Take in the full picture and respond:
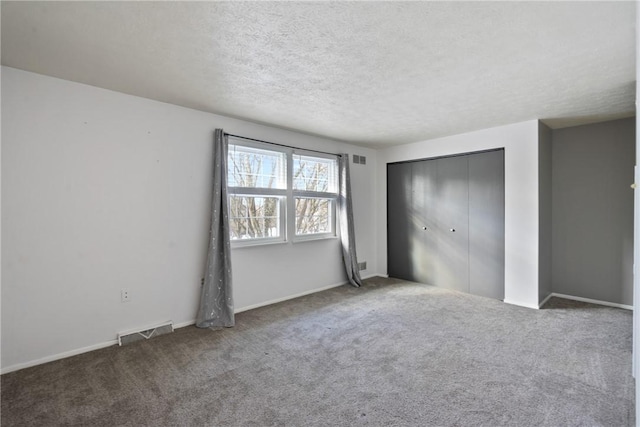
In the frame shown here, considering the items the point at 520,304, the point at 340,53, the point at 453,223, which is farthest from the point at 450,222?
the point at 340,53

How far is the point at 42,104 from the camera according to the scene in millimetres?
2428

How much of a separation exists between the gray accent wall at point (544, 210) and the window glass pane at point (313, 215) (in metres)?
2.73

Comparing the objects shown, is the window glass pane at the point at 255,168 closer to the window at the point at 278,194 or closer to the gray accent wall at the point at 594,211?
the window at the point at 278,194

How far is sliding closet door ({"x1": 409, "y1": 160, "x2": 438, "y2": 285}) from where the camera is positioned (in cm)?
470

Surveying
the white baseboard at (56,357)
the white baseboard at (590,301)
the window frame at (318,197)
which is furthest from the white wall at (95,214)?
the white baseboard at (590,301)

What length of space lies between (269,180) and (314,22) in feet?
7.75

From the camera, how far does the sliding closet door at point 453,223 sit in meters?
4.37

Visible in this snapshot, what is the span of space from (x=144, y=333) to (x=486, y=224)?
421 centimetres

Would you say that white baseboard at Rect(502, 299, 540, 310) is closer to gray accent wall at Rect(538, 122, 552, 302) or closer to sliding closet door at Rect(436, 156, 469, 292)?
gray accent wall at Rect(538, 122, 552, 302)

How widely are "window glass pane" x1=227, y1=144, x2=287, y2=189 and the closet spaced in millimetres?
2129

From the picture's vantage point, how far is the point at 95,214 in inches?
105

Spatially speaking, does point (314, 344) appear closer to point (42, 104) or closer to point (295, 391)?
point (295, 391)

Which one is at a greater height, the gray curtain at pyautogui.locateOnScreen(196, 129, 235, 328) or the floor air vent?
the gray curtain at pyautogui.locateOnScreen(196, 129, 235, 328)

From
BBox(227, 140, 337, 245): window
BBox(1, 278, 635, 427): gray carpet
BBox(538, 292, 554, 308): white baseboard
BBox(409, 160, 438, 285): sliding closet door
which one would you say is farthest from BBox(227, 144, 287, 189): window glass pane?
BBox(538, 292, 554, 308): white baseboard
